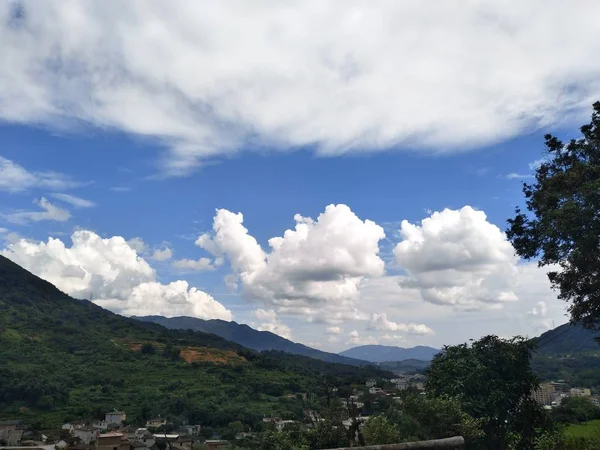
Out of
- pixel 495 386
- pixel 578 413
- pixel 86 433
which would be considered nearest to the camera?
Result: pixel 495 386

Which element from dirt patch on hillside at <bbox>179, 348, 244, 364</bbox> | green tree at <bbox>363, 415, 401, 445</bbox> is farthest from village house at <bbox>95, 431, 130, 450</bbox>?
dirt patch on hillside at <bbox>179, 348, 244, 364</bbox>

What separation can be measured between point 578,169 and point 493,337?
1139 cm

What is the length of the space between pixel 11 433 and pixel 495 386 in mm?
51320

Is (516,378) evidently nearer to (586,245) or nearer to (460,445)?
(586,245)

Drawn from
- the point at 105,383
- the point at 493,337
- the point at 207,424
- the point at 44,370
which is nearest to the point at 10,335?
the point at 44,370

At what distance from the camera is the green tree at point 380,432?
16.0m

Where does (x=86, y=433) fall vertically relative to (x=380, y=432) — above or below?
below

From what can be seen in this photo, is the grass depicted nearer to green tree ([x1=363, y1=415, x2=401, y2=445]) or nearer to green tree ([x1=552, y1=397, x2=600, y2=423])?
green tree ([x1=552, y1=397, x2=600, y2=423])

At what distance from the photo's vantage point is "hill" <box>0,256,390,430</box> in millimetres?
70688

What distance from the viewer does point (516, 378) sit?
22047 mm

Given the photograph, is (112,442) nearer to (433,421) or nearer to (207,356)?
(433,421)

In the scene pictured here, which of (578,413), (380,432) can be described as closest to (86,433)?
(380,432)

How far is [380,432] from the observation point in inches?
640

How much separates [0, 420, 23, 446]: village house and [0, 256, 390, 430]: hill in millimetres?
5361
